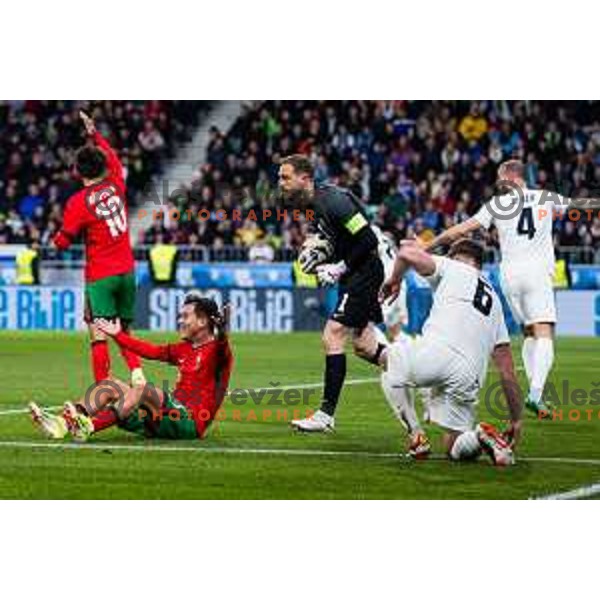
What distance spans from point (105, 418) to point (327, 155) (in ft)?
79.7

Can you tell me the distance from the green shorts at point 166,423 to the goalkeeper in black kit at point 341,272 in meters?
1.30

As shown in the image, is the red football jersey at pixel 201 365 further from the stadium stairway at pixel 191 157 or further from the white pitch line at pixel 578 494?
the stadium stairway at pixel 191 157

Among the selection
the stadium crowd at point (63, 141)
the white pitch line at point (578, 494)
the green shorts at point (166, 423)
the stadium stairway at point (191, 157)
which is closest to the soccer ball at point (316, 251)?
the green shorts at point (166, 423)

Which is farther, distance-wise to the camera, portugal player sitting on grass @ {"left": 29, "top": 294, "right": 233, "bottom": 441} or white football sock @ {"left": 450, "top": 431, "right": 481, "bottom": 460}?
portugal player sitting on grass @ {"left": 29, "top": 294, "right": 233, "bottom": 441}

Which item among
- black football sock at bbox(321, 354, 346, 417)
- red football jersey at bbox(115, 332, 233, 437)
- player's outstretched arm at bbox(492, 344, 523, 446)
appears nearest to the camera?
player's outstretched arm at bbox(492, 344, 523, 446)

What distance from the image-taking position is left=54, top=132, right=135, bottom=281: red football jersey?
14844 mm

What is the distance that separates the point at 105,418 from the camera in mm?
12328

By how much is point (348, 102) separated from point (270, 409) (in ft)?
70.3

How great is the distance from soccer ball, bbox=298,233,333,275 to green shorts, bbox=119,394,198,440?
181cm

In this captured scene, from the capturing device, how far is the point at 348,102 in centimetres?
3656

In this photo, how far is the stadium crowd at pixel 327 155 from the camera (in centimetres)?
3338

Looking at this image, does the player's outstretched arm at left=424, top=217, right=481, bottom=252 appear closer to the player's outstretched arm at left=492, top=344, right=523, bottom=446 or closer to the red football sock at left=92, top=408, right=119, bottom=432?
the player's outstretched arm at left=492, top=344, right=523, bottom=446

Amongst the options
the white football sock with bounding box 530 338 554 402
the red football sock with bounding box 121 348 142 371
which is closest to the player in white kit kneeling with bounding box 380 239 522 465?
the white football sock with bounding box 530 338 554 402

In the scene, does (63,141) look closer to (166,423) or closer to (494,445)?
(166,423)
